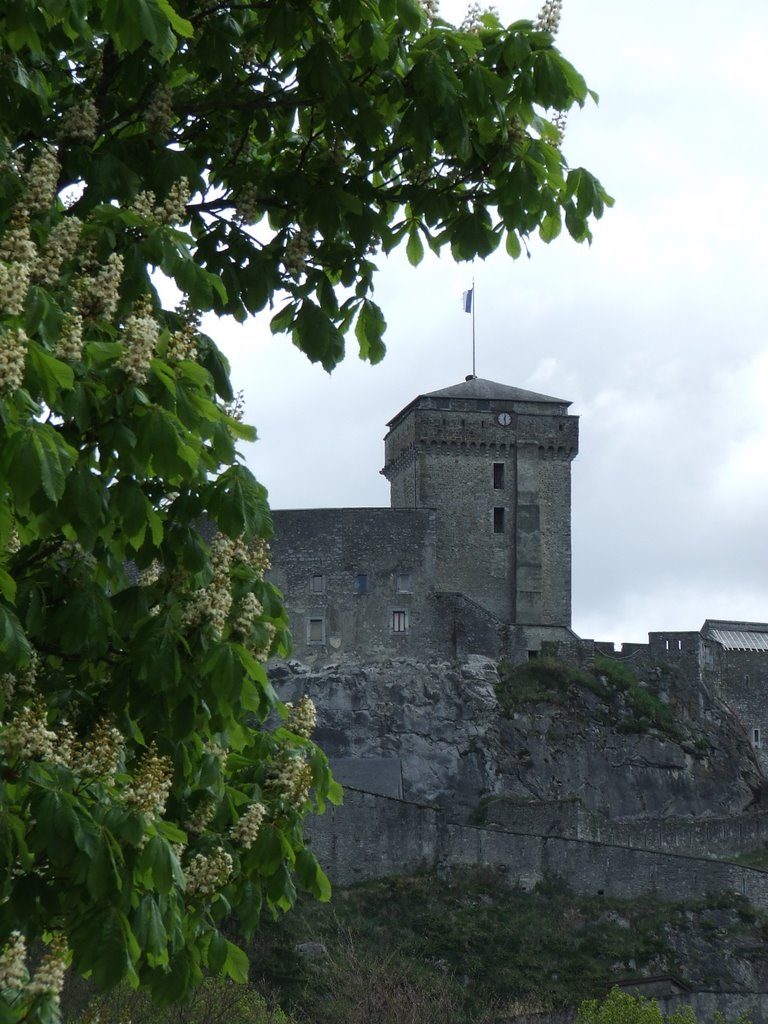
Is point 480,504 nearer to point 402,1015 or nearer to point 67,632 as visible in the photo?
point 402,1015

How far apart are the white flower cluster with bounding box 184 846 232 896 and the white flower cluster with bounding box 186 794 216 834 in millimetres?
223

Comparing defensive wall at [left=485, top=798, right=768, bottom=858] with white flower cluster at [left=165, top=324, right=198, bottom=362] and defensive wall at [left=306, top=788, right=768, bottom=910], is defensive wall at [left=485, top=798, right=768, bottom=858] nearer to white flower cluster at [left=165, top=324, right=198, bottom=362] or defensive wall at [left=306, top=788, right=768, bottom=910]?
defensive wall at [left=306, top=788, right=768, bottom=910]

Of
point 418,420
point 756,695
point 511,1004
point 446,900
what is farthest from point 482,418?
point 511,1004

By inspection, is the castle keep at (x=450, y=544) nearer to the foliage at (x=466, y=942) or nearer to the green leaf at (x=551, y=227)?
the foliage at (x=466, y=942)

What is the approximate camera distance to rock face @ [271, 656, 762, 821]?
173ft

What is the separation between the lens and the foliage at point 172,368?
6551mm

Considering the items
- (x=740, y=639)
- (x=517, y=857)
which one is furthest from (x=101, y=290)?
(x=740, y=639)

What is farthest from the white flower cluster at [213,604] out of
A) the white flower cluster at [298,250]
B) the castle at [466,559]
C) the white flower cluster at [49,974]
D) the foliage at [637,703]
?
the foliage at [637,703]

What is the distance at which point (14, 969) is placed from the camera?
620 cm

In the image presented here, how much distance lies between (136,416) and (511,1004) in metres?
37.4

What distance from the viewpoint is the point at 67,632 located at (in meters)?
7.17

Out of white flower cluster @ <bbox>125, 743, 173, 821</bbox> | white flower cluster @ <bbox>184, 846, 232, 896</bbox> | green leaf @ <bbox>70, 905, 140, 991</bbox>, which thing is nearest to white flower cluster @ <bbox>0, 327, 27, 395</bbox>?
white flower cluster @ <bbox>125, 743, 173, 821</bbox>

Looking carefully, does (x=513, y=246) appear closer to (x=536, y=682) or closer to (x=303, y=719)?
(x=303, y=719)

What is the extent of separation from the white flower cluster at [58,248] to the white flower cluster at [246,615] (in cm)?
157
